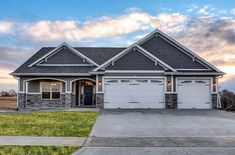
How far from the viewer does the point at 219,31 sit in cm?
2550

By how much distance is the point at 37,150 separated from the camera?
322 inches

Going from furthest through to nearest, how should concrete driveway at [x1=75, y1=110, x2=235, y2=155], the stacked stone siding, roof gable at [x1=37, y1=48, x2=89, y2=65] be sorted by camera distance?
roof gable at [x1=37, y1=48, x2=89, y2=65], the stacked stone siding, concrete driveway at [x1=75, y1=110, x2=235, y2=155]

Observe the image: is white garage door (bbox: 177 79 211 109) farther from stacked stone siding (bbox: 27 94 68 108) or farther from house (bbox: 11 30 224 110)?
stacked stone siding (bbox: 27 94 68 108)

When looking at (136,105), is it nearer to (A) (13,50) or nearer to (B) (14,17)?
(B) (14,17)

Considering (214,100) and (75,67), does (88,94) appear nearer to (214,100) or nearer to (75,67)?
(75,67)

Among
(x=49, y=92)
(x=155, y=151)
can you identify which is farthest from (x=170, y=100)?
(x=155, y=151)

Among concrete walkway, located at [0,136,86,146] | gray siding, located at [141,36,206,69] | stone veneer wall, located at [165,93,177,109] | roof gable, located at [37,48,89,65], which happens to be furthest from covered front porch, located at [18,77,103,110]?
concrete walkway, located at [0,136,86,146]

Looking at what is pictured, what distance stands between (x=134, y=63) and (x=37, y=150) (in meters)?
16.3

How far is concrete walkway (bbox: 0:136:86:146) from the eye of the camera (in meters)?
8.94

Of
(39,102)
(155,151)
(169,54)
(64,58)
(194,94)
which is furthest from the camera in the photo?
(64,58)

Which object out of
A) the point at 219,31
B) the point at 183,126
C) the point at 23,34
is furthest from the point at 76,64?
the point at 183,126

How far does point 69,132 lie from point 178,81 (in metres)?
14.7

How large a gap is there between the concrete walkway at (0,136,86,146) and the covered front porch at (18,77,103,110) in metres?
15.0

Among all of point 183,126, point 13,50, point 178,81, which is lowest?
point 183,126
